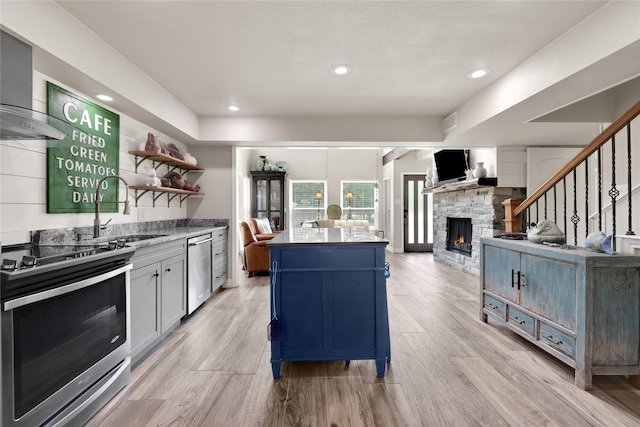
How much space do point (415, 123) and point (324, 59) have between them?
6.93 feet

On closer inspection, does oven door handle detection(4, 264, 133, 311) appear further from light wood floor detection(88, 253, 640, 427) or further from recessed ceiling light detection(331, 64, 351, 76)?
recessed ceiling light detection(331, 64, 351, 76)

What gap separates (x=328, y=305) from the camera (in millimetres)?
2119

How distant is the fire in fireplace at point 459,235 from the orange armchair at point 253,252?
3751mm

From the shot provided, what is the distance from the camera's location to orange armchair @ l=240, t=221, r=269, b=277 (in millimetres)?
5117

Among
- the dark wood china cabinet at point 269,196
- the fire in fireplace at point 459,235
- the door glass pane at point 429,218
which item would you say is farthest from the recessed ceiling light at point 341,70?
the door glass pane at point 429,218

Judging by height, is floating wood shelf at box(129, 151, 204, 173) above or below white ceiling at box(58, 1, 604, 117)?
below

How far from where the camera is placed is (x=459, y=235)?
617 cm

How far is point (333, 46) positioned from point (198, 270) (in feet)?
8.64

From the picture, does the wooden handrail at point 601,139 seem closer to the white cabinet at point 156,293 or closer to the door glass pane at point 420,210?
the white cabinet at point 156,293

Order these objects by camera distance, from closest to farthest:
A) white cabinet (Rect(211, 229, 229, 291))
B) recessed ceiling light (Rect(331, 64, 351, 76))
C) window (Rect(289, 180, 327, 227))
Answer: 1. recessed ceiling light (Rect(331, 64, 351, 76))
2. white cabinet (Rect(211, 229, 229, 291))
3. window (Rect(289, 180, 327, 227))

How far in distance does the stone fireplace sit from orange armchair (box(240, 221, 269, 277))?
3517 mm

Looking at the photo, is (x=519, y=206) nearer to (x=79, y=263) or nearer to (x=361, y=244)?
(x=361, y=244)

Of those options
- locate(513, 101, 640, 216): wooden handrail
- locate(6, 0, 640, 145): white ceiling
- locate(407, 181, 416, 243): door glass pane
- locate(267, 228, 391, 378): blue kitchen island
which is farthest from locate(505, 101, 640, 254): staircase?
locate(407, 181, 416, 243): door glass pane

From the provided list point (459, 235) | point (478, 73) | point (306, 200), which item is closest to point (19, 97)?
point (478, 73)
